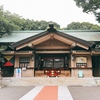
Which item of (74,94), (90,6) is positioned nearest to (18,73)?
(74,94)

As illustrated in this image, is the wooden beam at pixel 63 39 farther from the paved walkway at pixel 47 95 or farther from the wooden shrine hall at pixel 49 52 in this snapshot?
the paved walkway at pixel 47 95

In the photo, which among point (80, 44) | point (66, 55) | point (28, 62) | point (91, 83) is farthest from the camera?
point (66, 55)

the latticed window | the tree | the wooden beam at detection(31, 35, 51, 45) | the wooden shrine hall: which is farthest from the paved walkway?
the tree

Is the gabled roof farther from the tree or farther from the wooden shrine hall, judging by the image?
the tree

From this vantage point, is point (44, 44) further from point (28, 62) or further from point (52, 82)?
point (52, 82)

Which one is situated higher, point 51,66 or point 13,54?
point 13,54

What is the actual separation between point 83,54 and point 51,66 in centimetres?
372

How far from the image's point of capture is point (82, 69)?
13516 millimetres

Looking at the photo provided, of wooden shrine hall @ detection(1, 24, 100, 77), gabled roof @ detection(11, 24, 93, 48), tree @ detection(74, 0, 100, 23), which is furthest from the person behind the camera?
tree @ detection(74, 0, 100, 23)

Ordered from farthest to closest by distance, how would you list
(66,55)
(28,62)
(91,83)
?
1. (66,55)
2. (28,62)
3. (91,83)

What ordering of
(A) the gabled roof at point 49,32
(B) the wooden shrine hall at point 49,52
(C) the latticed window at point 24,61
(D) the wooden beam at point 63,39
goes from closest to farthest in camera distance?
(A) the gabled roof at point 49,32 → (B) the wooden shrine hall at point 49,52 → (D) the wooden beam at point 63,39 → (C) the latticed window at point 24,61

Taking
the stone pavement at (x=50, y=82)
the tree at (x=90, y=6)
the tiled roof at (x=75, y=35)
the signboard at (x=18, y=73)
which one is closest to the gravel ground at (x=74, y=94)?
the stone pavement at (x=50, y=82)

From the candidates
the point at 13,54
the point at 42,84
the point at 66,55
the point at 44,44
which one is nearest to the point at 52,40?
the point at 44,44

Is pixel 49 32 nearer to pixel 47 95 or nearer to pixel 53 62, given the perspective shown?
pixel 53 62
